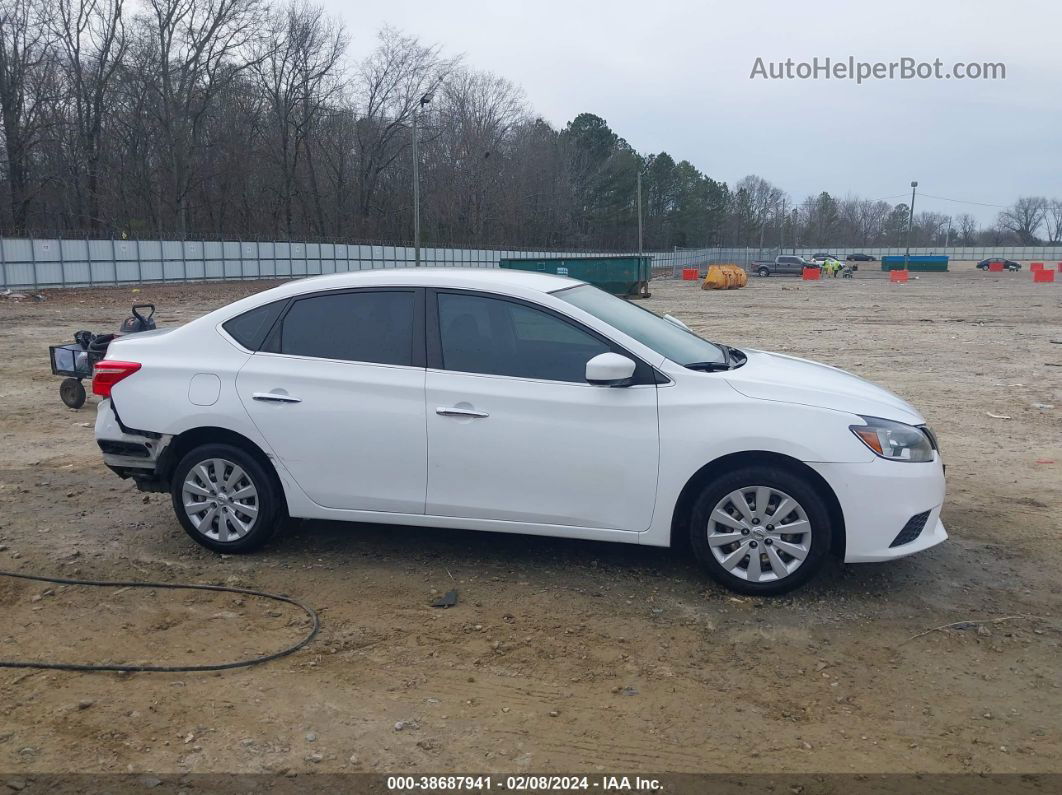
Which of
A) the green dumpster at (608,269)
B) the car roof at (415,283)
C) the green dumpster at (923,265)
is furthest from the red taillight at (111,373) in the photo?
the green dumpster at (923,265)

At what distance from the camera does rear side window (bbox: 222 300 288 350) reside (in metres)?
5.38

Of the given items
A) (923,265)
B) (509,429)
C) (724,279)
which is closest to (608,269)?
(724,279)

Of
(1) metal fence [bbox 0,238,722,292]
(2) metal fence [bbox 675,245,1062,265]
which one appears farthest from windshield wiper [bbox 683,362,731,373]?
(2) metal fence [bbox 675,245,1062,265]

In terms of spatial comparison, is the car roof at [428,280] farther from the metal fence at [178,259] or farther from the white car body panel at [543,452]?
the metal fence at [178,259]

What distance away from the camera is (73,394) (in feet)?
32.8

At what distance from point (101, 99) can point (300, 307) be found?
170 ft

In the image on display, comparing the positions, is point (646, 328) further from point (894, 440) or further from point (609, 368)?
point (894, 440)

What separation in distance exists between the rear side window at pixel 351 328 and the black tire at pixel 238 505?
2.24 feet

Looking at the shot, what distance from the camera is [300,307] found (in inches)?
213

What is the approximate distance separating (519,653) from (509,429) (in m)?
1.21

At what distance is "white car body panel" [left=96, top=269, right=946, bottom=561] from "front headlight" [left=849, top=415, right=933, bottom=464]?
51 millimetres

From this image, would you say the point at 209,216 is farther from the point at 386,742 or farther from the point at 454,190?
the point at 386,742

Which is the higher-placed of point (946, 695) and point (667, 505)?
point (667, 505)

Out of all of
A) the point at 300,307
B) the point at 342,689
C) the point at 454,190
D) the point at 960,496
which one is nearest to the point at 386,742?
the point at 342,689
